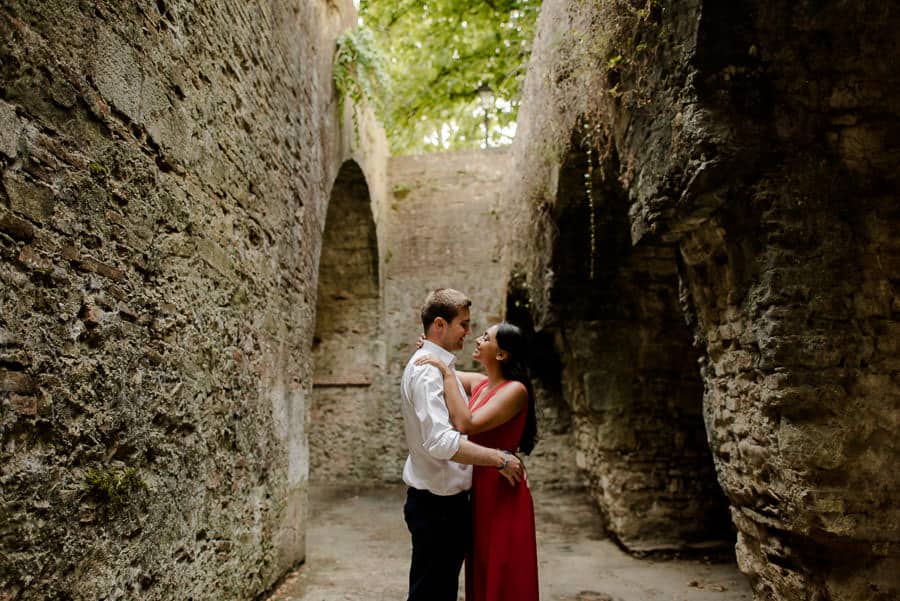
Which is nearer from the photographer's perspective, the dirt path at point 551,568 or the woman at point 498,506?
the woman at point 498,506

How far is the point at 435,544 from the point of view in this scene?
7.72ft

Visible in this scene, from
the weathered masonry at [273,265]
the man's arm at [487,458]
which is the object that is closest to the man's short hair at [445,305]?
the man's arm at [487,458]

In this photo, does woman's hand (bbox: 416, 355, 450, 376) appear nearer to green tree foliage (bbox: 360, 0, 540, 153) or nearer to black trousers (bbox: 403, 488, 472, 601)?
black trousers (bbox: 403, 488, 472, 601)

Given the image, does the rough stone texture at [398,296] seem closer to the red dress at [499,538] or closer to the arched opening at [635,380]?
the arched opening at [635,380]

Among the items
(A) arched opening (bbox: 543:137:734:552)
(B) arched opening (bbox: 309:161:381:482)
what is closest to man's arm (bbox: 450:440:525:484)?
(A) arched opening (bbox: 543:137:734:552)

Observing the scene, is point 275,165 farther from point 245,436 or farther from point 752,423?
point 752,423

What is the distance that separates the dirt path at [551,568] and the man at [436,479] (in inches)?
75.7

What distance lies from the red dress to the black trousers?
0.08 m

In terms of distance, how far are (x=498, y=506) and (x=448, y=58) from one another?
9825 millimetres

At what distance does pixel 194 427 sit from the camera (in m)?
2.83

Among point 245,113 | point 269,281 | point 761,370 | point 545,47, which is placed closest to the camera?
point 761,370

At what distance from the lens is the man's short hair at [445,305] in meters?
2.55

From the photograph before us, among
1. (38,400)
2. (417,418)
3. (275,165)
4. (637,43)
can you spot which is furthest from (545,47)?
(38,400)

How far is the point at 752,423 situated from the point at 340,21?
5361 millimetres
